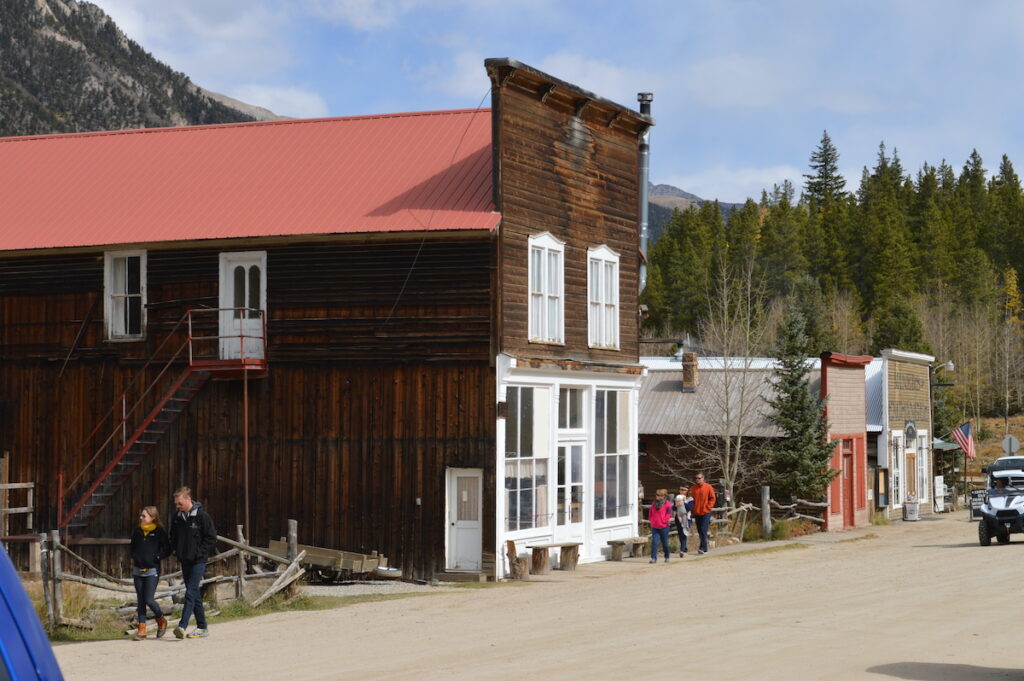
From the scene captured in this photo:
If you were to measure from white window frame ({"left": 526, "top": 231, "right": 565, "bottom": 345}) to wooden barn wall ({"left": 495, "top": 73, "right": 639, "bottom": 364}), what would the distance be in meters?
0.18

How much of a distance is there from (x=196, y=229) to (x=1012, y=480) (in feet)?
68.7

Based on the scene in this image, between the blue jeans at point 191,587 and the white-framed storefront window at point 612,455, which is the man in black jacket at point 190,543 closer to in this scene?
the blue jeans at point 191,587

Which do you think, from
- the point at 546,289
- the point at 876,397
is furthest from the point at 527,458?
the point at 876,397

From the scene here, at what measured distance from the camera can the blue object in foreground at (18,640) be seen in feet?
12.3

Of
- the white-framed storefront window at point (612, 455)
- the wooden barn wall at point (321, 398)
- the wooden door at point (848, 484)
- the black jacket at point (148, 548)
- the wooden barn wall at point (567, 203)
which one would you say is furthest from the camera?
the wooden door at point (848, 484)

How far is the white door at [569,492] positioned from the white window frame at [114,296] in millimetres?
8976

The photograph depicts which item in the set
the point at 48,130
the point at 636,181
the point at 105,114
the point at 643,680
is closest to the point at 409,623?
the point at 643,680

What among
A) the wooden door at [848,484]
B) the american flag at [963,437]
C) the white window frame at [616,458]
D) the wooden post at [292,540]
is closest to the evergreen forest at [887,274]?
the american flag at [963,437]

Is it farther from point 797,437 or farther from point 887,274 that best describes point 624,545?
point 887,274

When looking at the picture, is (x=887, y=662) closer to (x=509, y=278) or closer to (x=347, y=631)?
(x=347, y=631)

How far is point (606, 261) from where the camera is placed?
3023cm

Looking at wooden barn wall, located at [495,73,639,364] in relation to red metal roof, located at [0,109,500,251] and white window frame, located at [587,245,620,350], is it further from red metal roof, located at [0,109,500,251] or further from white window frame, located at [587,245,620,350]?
red metal roof, located at [0,109,500,251]

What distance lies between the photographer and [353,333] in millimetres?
26797

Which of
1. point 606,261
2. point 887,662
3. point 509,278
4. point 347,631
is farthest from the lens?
point 606,261
